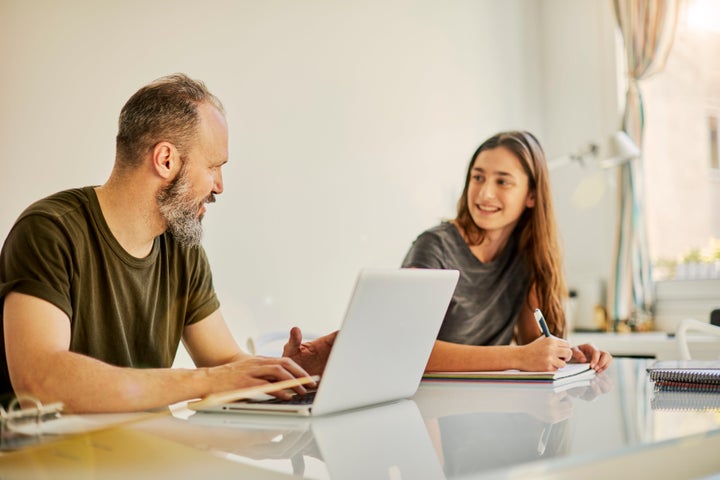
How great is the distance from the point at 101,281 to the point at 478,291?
3.33 ft

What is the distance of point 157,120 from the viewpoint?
154cm

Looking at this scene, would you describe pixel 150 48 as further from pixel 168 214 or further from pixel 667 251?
pixel 667 251

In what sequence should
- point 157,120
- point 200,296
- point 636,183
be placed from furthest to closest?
point 636,183
point 200,296
point 157,120

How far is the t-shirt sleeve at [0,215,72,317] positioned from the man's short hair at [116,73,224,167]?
255mm

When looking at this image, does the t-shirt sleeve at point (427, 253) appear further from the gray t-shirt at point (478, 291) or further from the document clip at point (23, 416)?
the document clip at point (23, 416)

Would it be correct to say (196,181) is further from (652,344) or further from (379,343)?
(652,344)

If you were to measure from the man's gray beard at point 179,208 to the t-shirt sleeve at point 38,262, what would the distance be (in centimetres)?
22

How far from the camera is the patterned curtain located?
3.72m

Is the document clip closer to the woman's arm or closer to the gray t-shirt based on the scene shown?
the woman's arm

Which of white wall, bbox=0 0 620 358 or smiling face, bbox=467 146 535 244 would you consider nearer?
smiling face, bbox=467 146 535 244

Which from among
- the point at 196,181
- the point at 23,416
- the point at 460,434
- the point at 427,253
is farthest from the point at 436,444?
the point at 427,253

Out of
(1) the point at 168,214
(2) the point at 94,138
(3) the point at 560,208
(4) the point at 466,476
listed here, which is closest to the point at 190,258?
(1) the point at 168,214

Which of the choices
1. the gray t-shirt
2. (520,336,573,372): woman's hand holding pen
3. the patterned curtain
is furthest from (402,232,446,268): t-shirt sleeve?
the patterned curtain

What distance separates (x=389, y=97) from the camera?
372 cm
